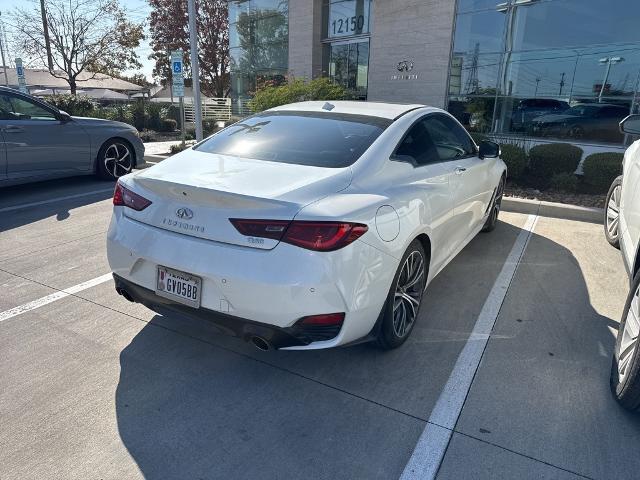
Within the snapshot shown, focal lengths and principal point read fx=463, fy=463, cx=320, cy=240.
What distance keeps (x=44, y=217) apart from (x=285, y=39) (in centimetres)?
1416

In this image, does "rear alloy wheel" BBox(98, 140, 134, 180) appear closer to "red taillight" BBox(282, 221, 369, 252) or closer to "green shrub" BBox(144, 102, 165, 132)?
"red taillight" BBox(282, 221, 369, 252)

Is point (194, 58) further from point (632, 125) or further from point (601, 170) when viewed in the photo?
point (632, 125)

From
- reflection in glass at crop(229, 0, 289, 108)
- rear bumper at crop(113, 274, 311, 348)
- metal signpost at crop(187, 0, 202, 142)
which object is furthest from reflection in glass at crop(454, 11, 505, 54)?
rear bumper at crop(113, 274, 311, 348)

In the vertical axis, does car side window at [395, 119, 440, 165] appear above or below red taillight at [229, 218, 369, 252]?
above

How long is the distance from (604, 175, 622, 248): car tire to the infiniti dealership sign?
30.5 feet

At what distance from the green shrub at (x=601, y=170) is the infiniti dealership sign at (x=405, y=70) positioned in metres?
7.34

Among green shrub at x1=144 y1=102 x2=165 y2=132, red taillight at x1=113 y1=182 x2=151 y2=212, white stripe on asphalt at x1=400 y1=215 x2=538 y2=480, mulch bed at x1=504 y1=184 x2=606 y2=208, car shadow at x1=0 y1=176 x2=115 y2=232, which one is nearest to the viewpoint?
white stripe on asphalt at x1=400 y1=215 x2=538 y2=480

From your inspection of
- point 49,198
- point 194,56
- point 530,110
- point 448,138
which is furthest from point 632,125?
point 194,56

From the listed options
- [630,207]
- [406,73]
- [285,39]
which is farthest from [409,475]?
[285,39]

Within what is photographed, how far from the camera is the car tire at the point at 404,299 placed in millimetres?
2801

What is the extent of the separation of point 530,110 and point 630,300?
10.6m

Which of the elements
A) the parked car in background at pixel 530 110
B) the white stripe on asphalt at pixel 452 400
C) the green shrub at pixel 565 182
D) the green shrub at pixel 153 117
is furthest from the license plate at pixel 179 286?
the green shrub at pixel 153 117

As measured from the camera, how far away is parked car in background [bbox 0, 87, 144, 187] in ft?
21.1

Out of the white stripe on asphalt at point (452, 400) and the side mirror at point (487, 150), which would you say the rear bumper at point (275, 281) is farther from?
the side mirror at point (487, 150)
